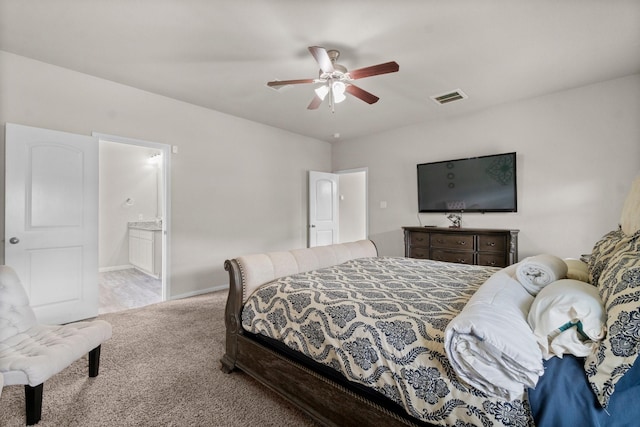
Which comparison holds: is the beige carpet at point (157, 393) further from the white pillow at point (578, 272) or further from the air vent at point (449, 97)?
the air vent at point (449, 97)

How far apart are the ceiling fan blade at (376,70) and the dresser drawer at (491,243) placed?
2.61 meters

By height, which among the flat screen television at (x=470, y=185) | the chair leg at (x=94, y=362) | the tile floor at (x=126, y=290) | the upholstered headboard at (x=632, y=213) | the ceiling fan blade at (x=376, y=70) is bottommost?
the tile floor at (x=126, y=290)

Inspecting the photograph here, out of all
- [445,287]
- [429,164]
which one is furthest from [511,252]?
[445,287]

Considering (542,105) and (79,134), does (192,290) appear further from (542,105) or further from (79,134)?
(542,105)

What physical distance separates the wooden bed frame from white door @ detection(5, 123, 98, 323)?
2140mm

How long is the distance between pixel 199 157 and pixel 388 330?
3.72 metres

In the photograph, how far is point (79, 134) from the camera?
3074mm

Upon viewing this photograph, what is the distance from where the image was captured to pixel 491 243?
12.0 ft

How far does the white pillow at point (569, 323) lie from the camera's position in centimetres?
95

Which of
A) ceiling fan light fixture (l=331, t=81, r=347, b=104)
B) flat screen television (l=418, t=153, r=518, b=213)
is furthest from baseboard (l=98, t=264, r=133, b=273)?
flat screen television (l=418, t=153, r=518, b=213)

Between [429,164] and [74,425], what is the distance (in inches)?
187

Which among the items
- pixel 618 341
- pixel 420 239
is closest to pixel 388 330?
pixel 618 341

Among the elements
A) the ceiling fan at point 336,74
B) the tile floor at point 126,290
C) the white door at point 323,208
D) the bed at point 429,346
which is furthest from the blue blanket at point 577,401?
the white door at point 323,208

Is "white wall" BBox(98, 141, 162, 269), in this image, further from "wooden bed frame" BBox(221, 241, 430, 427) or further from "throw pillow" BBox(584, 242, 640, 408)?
"throw pillow" BBox(584, 242, 640, 408)
